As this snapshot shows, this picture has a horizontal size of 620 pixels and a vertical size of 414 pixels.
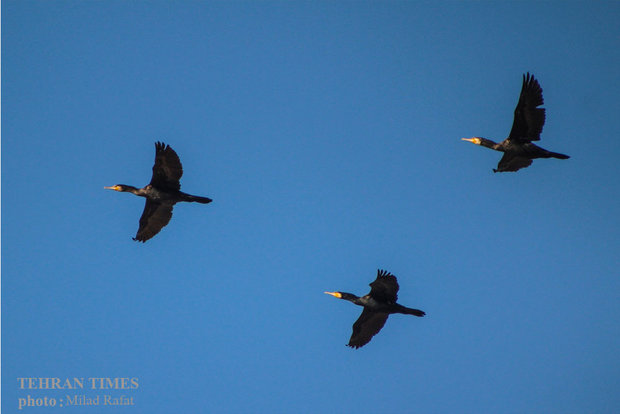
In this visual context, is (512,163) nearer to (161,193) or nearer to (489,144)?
(489,144)

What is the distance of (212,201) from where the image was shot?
1532 inches

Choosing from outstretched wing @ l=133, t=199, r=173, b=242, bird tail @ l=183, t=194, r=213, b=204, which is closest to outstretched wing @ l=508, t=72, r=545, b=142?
bird tail @ l=183, t=194, r=213, b=204

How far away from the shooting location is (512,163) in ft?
129

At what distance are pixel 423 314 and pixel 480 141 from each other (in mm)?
7967

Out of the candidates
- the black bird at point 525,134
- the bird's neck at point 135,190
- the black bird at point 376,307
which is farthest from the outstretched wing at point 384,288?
the bird's neck at point 135,190

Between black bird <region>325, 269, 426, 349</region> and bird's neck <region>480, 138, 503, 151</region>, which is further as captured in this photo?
bird's neck <region>480, 138, 503, 151</region>

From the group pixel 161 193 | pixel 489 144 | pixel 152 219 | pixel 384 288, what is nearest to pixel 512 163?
pixel 489 144

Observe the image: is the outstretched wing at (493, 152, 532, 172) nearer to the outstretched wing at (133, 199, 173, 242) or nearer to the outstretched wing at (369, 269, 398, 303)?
the outstretched wing at (369, 269, 398, 303)

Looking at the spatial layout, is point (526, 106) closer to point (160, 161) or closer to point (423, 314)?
point (423, 314)

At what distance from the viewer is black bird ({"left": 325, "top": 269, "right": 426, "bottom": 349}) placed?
3747cm

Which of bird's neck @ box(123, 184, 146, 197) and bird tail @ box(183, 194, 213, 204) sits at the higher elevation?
bird's neck @ box(123, 184, 146, 197)

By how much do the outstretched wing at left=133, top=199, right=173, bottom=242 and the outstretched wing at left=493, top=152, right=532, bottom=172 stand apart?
13.7 m

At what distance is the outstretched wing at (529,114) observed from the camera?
3712 cm

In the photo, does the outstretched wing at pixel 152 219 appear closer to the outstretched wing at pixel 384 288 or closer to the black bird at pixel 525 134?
the outstretched wing at pixel 384 288
